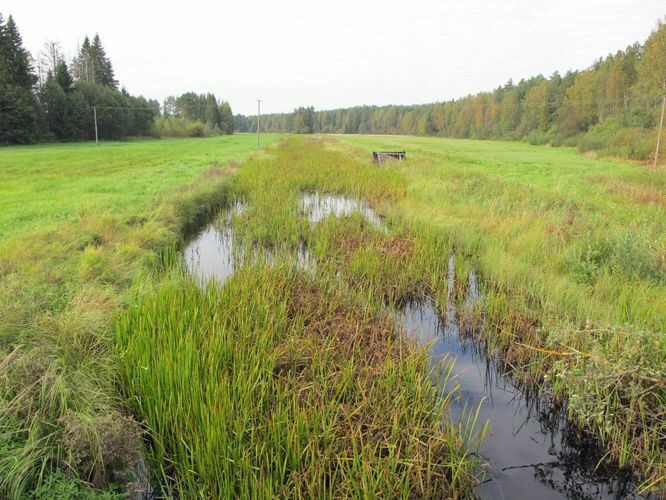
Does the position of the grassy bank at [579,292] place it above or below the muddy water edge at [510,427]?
above

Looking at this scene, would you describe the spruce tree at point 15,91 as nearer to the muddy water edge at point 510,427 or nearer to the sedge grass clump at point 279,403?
the muddy water edge at point 510,427

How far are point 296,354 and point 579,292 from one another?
13.6 feet

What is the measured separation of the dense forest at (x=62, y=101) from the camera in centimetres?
3666

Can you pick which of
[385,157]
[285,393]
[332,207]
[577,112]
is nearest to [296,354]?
[285,393]

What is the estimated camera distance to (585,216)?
1041 cm

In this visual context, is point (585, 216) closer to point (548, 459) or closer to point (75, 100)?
point (548, 459)

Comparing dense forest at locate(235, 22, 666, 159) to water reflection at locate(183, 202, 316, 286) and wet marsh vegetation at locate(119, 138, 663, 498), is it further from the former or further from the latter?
wet marsh vegetation at locate(119, 138, 663, 498)

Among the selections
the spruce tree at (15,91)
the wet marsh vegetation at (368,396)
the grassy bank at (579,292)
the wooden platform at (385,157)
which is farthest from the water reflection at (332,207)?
the spruce tree at (15,91)

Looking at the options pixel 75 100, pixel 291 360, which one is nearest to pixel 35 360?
pixel 291 360

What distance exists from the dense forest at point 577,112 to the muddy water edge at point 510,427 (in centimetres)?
3346

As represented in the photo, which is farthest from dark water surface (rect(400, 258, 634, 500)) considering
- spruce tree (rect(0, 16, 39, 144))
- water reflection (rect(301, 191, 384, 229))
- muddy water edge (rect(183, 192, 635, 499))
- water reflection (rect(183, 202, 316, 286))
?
spruce tree (rect(0, 16, 39, 144))

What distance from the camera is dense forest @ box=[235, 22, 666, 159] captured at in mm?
34312

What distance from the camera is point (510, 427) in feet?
12.7

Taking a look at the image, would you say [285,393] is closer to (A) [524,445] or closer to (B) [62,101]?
(A) [524,445]
